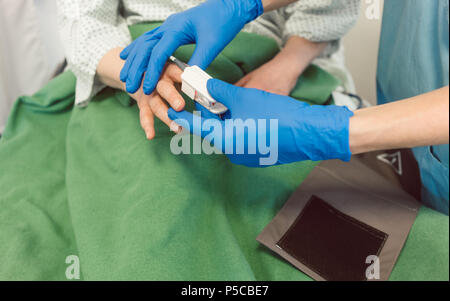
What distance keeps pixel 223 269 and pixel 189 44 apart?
53 cm

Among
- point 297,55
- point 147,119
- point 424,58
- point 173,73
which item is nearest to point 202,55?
point 173,73

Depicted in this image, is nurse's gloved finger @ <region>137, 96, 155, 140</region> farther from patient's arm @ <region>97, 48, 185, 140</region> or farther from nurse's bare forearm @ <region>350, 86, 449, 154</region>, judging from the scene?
nurse's bare forearm @ <region>350, 86, 449, 154</region>

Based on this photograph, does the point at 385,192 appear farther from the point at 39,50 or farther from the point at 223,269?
the point at 39,50

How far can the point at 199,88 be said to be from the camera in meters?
0.58

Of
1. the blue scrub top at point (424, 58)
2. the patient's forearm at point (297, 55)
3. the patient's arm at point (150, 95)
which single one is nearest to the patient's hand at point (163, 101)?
the patient's arm at point (150, 95)

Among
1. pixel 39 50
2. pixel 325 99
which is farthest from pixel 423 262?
pixel 39 50

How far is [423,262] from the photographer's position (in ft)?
1.93

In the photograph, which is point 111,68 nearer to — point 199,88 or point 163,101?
point 163,101

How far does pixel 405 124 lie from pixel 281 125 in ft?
0.62

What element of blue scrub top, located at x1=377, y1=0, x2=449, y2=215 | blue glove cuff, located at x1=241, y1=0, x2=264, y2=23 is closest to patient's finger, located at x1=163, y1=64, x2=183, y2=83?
blue glove cuff, located at x1=241, y1=0, x2=264, y2=23

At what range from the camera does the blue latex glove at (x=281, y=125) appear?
1.74 ft

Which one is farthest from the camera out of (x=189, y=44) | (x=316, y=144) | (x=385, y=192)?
(x=189, y=44)

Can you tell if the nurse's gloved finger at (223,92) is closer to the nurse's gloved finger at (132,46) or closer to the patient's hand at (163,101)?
the patient's hand at (163,101)
